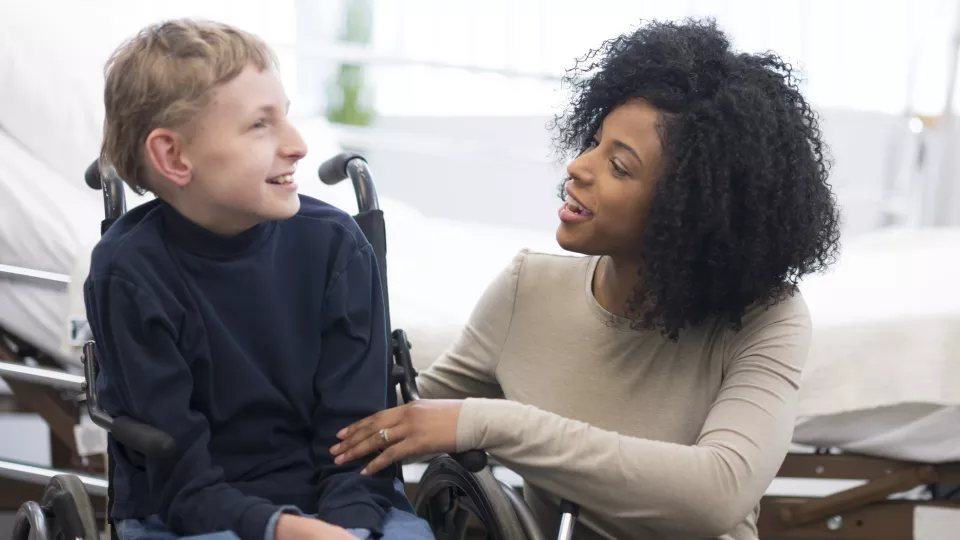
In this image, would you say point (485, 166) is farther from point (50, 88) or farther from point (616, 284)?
point (616, 284)

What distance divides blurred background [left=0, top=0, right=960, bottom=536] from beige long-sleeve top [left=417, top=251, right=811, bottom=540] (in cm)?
45

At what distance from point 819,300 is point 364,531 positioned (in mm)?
1093

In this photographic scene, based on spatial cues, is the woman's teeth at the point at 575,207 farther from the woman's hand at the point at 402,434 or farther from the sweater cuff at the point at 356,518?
the sweater cuff at the point at 356,518

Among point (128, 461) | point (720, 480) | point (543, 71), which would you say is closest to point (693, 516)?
point (720, 480)

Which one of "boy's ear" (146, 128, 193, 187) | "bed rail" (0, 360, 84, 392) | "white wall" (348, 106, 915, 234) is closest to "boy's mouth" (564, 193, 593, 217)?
"boy's ear" (146, 128, 193, 187)

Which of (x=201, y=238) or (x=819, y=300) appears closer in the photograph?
(x=201, y=238)

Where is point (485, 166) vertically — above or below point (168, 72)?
above

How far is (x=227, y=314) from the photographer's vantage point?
1146mm

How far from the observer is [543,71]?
10.0ft

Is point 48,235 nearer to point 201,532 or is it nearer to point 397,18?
point 201,532

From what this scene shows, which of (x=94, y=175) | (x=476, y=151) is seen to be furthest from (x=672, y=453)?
(x=476, y=151)

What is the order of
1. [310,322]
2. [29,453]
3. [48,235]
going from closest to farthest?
[310,322] < [48,235] < [29,453]

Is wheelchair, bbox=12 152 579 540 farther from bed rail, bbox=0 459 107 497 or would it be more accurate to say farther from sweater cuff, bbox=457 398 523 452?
bed rail, bbox=0 459 107 497

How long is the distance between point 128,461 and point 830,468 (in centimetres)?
119
